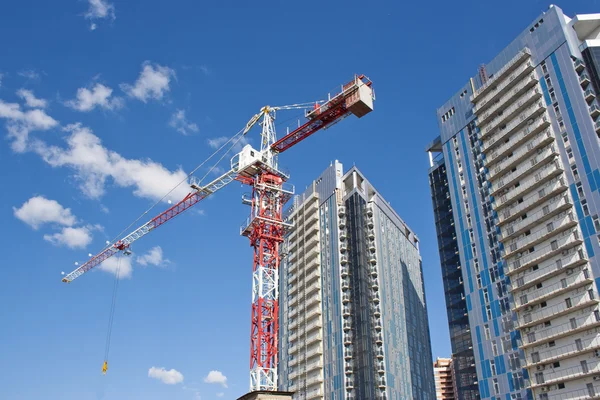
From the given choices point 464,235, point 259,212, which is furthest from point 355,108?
point 464,235

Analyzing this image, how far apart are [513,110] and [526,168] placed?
9.38 metres

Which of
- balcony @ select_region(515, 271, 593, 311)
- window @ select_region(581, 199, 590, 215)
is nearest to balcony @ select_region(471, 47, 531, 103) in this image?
window @ select_region(581, 199, 590, 215)

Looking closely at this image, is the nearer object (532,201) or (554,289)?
(554,289)

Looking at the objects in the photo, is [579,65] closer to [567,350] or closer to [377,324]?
[567,350]

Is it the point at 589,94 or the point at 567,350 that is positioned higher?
the point at 589,94

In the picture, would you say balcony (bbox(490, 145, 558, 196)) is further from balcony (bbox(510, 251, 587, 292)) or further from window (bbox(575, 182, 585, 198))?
balcony (bbox(510, 251, 587, 292))

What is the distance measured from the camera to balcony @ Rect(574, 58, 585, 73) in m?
69.6

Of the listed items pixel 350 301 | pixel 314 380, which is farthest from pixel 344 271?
pixel 314 380

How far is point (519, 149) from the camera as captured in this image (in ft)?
251

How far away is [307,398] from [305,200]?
135ft

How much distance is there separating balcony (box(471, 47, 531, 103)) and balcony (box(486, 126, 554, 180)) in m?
9.43

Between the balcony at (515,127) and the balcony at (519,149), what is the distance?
2.94ft

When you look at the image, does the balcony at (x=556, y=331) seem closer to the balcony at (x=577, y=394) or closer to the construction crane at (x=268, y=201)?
the balcony at (x=577, y=394)

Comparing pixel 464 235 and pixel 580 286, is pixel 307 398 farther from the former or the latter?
pixel 580 286
